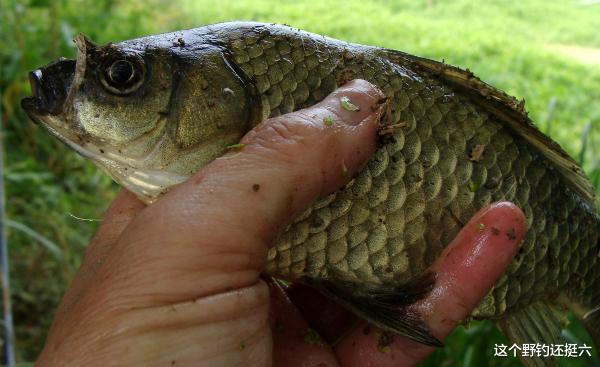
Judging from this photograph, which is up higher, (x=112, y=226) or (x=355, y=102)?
(x=355, y=102)

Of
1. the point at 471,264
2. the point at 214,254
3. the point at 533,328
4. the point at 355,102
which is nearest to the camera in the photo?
the point at 214,254

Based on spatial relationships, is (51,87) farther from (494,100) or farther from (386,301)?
(494,100)

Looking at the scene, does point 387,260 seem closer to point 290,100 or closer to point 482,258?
point 482,258

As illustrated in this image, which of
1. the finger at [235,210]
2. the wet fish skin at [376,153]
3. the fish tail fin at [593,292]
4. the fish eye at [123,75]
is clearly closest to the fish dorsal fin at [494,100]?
the wet fish skin at [376,153]

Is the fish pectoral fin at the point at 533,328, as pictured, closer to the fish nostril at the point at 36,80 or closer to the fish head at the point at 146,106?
the fish head at the point at 146,106

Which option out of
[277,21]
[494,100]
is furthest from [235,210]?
[277,21]

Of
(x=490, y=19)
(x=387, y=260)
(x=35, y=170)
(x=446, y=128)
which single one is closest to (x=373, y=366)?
(x=387, y=260)

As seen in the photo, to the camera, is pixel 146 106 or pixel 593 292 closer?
pixel 146 106
